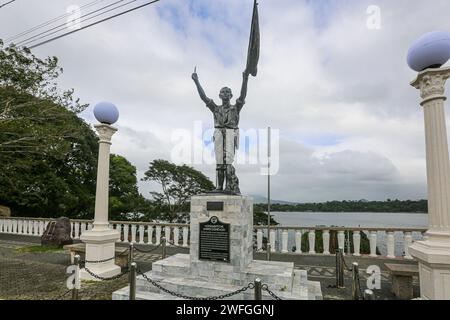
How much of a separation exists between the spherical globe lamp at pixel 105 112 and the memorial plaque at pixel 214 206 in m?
4.02

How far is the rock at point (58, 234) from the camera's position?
431 inches

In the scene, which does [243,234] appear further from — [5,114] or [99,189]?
[5,114]

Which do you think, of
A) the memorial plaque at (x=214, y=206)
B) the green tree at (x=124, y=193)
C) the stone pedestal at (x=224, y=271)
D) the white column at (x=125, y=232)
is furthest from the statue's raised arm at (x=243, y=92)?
the green tree at (x=124, y=193)

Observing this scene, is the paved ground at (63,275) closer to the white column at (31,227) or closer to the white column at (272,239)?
the white column at (272,239)

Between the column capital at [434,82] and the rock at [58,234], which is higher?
the column capital at [434,82]

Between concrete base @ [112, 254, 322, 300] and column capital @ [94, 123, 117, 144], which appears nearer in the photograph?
concrete base @ [112, 254, 322, 300]

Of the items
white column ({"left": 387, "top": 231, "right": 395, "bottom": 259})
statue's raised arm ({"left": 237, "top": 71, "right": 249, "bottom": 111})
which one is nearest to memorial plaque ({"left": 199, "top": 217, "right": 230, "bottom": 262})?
statue's raised arm ({"left": 237, "top": 71, "right": 249, "bottom": 111})

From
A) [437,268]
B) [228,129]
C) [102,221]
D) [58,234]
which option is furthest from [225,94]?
[58,234]

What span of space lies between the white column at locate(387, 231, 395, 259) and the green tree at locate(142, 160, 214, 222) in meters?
10.9

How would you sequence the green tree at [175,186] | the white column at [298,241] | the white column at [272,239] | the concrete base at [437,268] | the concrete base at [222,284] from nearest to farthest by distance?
the concrete base at [437,268], the concrete base at [222,284], the white column at [298,241], the white column at [272,239], the green tree at [175,186]

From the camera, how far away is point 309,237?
927 centimetres

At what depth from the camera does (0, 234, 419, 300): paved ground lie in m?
5.66

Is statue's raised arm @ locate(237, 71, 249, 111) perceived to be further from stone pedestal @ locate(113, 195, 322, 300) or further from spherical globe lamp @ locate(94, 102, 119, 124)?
spherical globe lamp @ locate(94, 102, 119, 124)

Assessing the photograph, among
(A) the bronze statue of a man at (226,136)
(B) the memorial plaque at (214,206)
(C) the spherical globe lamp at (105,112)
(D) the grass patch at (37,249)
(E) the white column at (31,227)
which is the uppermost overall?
(C) the spherical globe lamp at (105,112)
